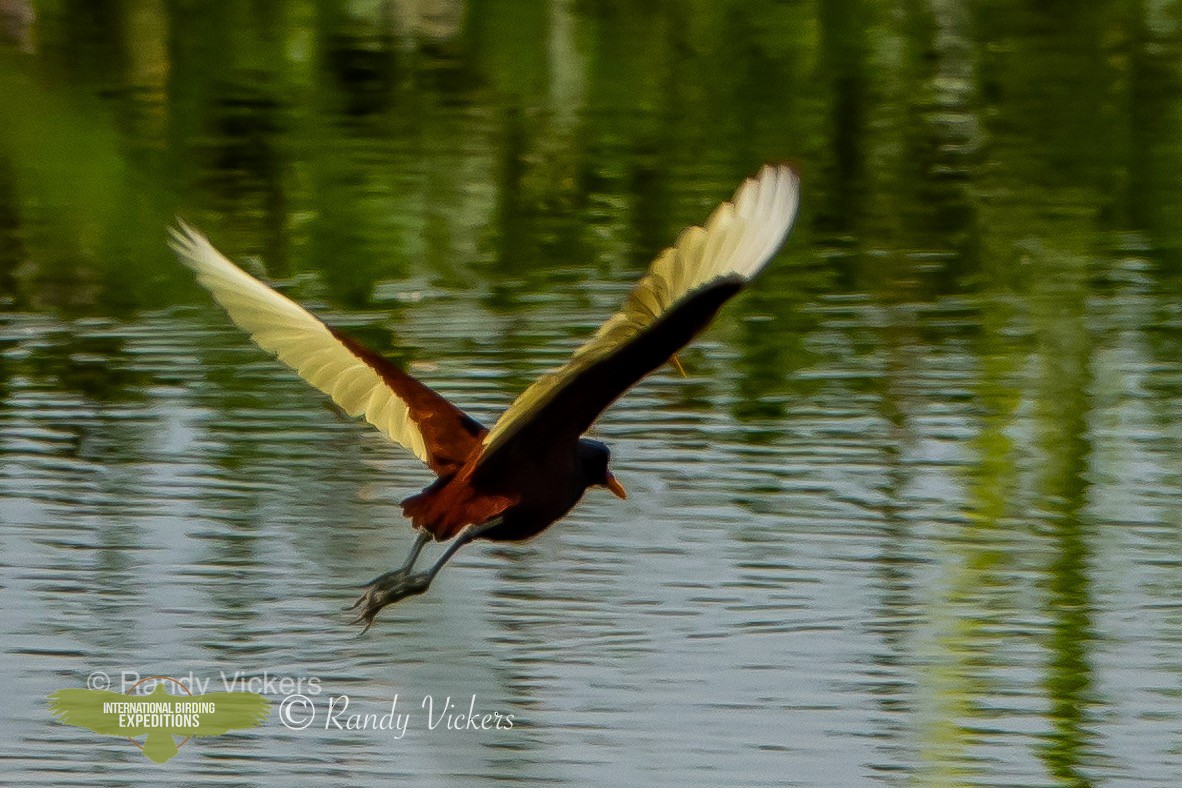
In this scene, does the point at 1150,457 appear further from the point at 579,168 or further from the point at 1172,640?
the point at 579,168

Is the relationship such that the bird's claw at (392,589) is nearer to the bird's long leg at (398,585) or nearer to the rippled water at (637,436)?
the bird's long leg at (398,585)

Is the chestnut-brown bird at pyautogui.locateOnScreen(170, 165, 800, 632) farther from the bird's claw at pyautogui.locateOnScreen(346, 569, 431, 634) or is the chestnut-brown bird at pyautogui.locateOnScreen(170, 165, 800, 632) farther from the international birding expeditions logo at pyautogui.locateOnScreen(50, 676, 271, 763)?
the international birding expeditions logo at pyautogui.locateOnScreen(50, 676, 271, 763)

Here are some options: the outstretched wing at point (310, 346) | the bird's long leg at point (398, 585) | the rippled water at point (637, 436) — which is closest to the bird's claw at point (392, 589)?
the bird's long leg at point (398, 585)

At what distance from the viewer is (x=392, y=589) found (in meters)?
4.70

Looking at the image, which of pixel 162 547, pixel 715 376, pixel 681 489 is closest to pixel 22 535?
pixel 162 547

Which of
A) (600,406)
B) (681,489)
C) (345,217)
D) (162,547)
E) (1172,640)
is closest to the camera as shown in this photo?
(600,406)

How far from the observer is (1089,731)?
543 cm

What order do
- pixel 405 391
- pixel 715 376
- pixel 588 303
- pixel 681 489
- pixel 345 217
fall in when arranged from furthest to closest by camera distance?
pixel 345 217 → pixel 588 303 → pixel 715 376 → pixel 681 489 → pixel 405 391

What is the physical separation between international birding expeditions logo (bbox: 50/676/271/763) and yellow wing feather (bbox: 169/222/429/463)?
87 centimetres

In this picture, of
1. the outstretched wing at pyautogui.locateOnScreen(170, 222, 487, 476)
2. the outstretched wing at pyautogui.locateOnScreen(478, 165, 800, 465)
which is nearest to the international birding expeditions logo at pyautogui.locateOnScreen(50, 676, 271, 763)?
the outstretched wing at pyautogui.locateOnScreen(170, 222, 487, 476)

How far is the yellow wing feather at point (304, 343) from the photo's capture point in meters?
5.13

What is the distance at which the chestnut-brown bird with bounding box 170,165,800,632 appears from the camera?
3.89 m

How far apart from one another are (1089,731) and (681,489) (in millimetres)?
2064

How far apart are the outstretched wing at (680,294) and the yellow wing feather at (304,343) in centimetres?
83
